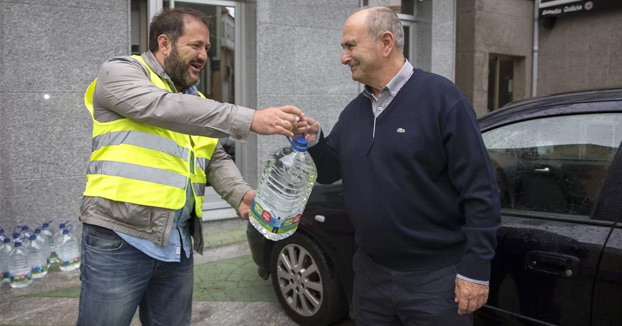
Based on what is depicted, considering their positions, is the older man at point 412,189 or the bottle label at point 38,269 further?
the bottle label at point 38,269

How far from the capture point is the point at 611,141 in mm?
2701

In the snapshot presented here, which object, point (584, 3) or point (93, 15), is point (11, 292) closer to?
point (93, 15)

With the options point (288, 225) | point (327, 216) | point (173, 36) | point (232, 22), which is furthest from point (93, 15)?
point (288, 225)

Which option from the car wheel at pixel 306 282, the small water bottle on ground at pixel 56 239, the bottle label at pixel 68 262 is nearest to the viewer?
the car wheel at pixel 306 282

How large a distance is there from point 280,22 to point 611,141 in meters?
5.35

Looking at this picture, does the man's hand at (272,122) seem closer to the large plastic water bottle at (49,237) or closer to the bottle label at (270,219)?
the bottle label at (270,219)

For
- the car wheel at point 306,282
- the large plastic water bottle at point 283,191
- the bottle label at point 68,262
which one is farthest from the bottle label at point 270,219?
the bottle label at point 68,262

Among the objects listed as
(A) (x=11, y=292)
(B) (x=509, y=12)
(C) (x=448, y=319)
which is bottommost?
(A) (x=11, y=292)

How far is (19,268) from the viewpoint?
509 centimetres

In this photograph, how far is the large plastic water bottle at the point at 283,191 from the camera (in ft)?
7.89

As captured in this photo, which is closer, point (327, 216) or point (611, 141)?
point (611, 141)

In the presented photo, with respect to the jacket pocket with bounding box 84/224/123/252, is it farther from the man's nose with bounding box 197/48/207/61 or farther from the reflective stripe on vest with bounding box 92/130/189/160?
the man's nose with bounding box 197/48/207/61

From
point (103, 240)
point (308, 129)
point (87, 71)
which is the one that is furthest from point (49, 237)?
point (308, 129)

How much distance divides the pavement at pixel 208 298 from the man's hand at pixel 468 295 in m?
2.11
